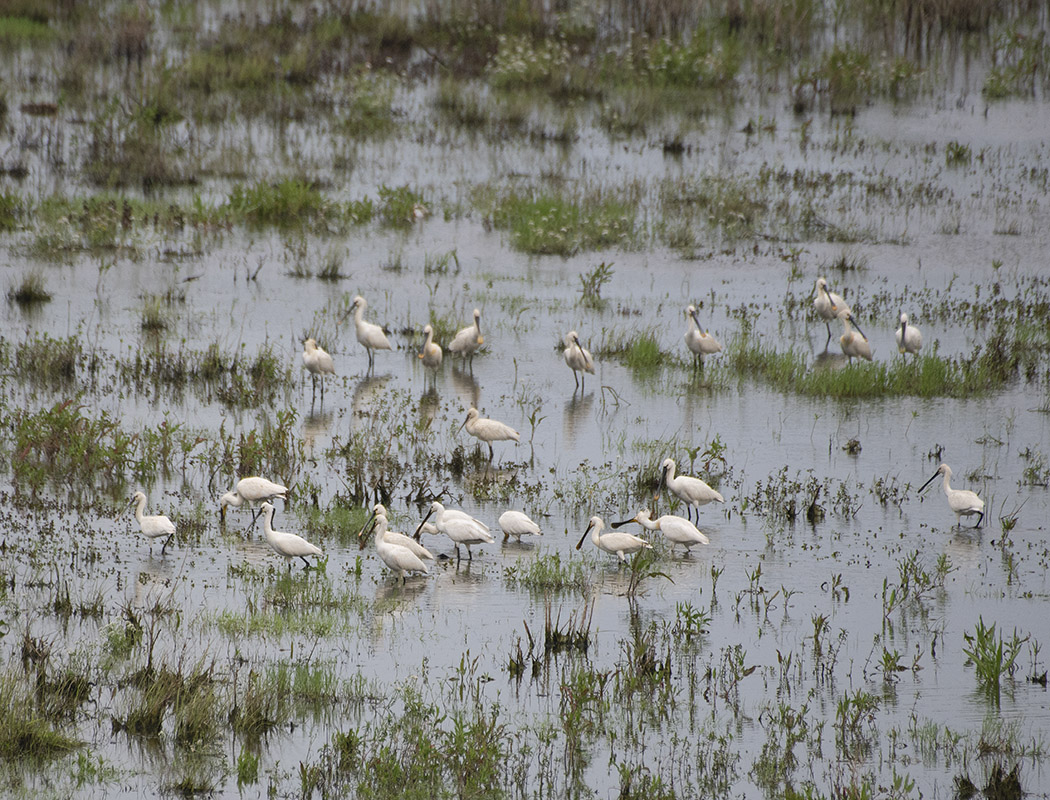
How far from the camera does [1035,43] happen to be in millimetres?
32156

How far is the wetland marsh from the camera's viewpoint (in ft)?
27.0

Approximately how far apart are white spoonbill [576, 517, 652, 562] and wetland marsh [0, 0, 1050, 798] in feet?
0.57

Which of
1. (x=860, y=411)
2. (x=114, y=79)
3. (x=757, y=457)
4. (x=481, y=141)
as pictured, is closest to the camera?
(x=757, y=457)

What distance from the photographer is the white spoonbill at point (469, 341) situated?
16.6m

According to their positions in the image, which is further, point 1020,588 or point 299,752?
point 1020,588

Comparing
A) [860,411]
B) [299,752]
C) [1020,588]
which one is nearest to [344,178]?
[860,411]

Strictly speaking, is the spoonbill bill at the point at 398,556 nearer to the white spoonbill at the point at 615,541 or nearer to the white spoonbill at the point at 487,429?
the white spoonbill at the point at 615,541

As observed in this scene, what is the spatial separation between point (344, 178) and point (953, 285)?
384 inches

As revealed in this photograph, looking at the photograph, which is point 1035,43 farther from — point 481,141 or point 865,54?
point 481,141

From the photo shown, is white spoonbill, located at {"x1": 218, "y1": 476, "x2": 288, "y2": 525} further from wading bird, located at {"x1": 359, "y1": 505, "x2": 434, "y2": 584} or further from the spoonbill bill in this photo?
the spoonbill bill

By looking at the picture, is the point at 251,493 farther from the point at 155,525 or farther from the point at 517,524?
the point at 517,524

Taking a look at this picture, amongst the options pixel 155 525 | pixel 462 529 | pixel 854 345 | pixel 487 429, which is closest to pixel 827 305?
pixel 854 345

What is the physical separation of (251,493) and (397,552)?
1.61 metres

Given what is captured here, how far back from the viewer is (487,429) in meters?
13.6
